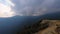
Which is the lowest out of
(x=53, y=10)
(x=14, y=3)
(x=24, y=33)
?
A: (x=24, y=33)

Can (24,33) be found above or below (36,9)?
below

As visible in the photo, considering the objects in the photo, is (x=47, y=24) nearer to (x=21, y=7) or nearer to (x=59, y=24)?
(x=59, y=24)

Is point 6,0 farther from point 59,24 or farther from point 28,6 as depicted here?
point 59,24

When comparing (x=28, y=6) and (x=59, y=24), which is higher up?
(x=28, y=6)

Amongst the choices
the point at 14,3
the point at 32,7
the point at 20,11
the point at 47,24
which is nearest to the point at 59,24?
the point at 47,24

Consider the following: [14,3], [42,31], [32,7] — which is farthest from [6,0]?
[42,31]

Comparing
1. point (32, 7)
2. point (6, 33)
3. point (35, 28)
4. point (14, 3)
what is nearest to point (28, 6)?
point (32, 7)

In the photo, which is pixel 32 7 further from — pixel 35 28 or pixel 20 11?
pixel 35 28
